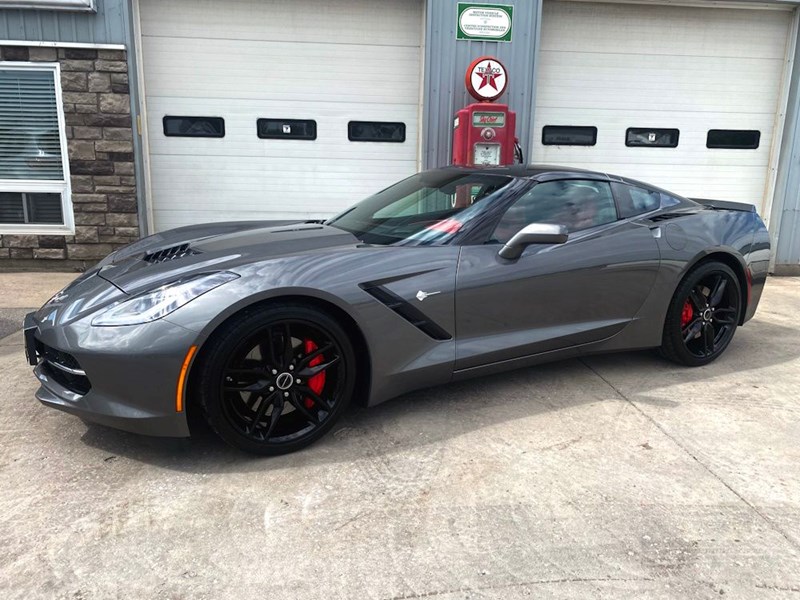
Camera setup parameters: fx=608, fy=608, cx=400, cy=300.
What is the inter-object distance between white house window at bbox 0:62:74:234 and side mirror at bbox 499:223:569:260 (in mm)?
5487

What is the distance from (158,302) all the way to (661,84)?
676 cm

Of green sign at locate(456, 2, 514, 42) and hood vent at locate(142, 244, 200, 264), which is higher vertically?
green sign at locate(456, 2, 514, 42)

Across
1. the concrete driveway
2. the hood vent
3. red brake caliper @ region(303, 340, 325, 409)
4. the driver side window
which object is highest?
the driver side window

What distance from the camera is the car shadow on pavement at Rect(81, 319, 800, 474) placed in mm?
2713

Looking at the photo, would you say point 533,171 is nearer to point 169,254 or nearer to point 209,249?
point 209,249

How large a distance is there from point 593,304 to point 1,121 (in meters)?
6.45

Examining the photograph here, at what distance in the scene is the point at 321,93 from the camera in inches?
269

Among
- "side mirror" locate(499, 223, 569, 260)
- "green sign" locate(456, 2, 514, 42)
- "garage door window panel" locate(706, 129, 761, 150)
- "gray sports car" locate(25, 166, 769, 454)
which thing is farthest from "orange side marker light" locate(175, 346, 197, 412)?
"garage door window panel" locate(706, 129, 761, 150)

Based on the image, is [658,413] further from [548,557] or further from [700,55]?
[700,55]

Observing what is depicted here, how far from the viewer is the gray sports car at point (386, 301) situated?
2480 millimetres

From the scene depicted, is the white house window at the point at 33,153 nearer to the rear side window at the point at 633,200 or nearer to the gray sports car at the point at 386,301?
the gray sports car at the point at 386,301

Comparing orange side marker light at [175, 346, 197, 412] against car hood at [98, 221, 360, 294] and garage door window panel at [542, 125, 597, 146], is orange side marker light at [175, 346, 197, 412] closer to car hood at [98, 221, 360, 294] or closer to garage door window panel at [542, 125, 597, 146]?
car hood at [98, 221, 360, 294]

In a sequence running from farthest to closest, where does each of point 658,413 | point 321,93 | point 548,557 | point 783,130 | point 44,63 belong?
point 783,130 < point 321,93 < point 44,63 < point 658,413 < point 548,557

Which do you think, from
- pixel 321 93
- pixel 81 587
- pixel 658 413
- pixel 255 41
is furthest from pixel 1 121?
pixel 658 413
